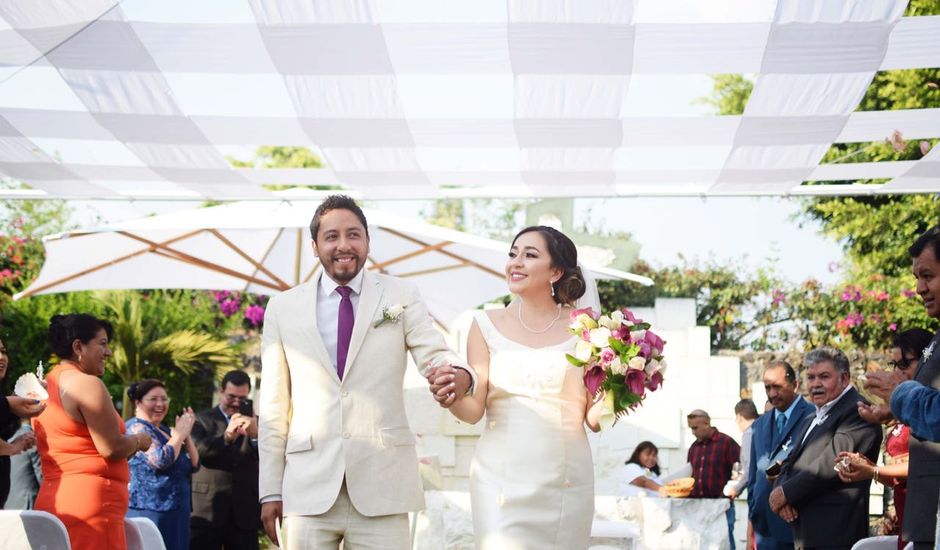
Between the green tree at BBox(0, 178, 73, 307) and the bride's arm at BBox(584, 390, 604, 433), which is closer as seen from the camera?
the bride's arm at BBox(584, 390, 604, 433)

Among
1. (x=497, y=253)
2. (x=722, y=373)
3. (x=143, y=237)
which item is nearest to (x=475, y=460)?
(x=497, y=253)

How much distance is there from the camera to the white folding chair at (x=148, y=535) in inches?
218

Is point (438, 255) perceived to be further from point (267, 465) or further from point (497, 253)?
point (267, 465)

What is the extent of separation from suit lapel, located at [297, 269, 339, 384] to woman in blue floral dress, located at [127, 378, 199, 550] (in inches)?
105

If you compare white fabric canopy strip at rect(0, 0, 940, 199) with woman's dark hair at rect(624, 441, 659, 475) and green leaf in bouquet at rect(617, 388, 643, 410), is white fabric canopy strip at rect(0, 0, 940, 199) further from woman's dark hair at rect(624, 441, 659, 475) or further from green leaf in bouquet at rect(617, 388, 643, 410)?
woman's dark hair at rect(624, 441, 659, 475)

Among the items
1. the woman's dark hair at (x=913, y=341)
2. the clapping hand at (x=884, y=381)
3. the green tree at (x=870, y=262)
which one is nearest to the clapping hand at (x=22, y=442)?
the clapping hand at (x=884, y=381)

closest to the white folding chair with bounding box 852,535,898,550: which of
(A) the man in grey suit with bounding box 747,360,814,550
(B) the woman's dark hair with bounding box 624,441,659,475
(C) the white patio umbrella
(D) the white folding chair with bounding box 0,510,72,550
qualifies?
(A) the man in grey suit with bounding box 747,360,814,550

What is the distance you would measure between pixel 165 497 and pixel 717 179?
13.1 feet

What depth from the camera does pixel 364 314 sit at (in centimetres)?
416

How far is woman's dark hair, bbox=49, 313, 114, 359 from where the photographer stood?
521 centimetres

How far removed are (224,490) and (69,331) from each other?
244 cm

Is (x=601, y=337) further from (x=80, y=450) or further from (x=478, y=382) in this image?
→ (x=80, y=450)

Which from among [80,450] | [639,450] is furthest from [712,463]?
[80,450]

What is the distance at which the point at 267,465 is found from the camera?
4098 millimetres
